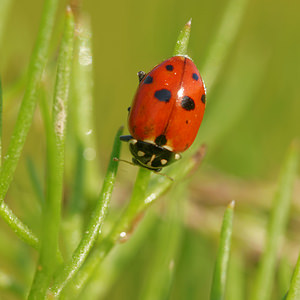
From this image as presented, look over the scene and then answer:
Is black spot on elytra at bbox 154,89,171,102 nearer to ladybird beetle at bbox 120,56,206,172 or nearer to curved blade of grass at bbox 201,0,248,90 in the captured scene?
ladybird beetle at bbox 120,56,206,172

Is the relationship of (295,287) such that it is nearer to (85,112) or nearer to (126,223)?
(126,223)

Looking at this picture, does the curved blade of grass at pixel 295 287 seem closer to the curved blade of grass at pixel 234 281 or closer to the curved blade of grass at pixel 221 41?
the curved blade of grass at pixel 234 281

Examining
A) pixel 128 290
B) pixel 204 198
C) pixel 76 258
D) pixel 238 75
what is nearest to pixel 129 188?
pixel 204 198

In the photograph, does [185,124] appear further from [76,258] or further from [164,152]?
[76,258]

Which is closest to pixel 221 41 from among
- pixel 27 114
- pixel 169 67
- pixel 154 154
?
pixel 169 67

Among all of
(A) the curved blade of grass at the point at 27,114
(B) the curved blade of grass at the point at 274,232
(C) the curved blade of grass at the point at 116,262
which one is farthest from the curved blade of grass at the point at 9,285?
(B) the curved blade of grass at the point at 274,232

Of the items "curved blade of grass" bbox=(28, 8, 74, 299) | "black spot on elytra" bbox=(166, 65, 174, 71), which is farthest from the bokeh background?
"curved blade of grass" bbox=(28, 8, 74, 299)
